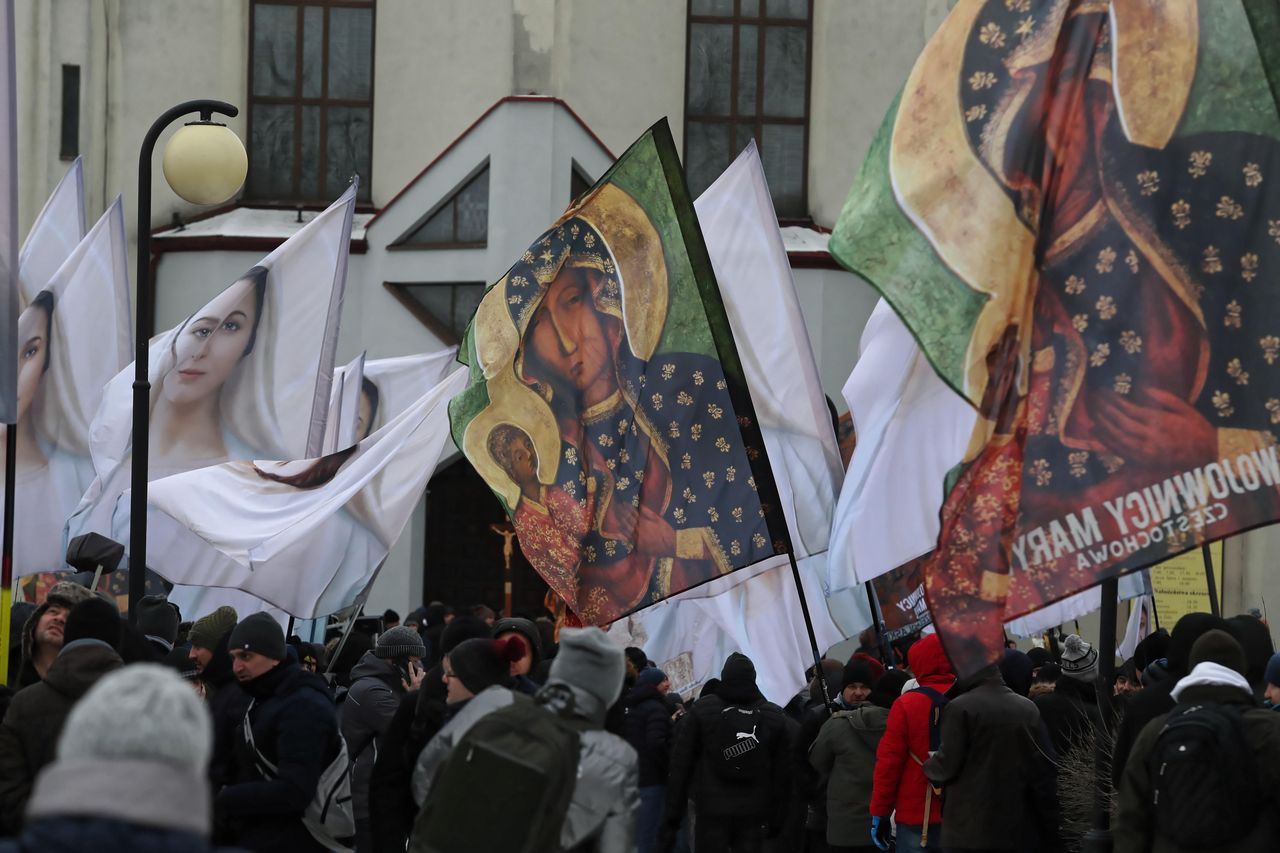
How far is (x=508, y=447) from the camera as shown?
513 inches

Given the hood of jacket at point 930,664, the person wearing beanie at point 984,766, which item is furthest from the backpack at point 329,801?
the hood of jacket at point 930,664

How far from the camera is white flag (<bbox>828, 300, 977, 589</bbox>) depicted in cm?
1127

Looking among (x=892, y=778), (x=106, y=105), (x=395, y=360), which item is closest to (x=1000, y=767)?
(x=892, y=778)

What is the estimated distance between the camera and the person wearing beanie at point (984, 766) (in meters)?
10.5

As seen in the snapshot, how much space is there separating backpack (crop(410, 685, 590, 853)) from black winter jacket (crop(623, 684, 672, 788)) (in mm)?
7793

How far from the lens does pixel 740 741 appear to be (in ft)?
42.0

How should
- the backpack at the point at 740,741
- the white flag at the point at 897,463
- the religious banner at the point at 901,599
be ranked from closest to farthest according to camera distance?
the white flag at the point at 897,463 < the backpack at the point at 740,741 < the religious banner at the point at 901,599

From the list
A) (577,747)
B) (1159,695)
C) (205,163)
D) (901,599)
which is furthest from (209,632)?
(901,599)

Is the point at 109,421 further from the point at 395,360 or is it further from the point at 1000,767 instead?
the point at 1000,767

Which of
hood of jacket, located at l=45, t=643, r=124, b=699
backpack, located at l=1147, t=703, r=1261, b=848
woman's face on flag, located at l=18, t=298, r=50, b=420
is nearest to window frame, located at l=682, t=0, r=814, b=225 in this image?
woman's face on flag, located at l=18, t=298, r=50, b=420

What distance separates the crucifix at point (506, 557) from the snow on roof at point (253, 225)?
411cm

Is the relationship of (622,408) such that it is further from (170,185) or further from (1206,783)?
(1206,783)

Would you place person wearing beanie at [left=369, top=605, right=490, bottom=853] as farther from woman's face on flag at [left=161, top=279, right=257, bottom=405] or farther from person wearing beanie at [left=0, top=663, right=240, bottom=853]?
woman's face on flag at [left=161, top=279, right=257, bottom=405]

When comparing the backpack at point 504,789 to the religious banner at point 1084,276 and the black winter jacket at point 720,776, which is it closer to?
the religious banner at point 1084,276
